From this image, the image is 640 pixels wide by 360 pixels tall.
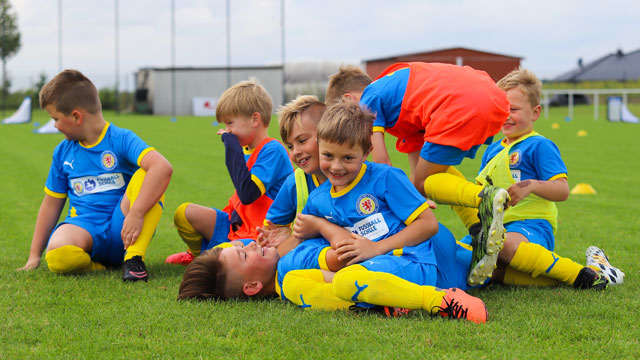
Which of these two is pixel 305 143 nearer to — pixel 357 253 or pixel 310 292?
pixel 357 253

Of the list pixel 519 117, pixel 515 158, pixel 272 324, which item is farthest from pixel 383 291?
pixel 519 117

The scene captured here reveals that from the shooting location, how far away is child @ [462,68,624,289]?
3.27 m

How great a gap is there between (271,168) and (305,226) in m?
0.76

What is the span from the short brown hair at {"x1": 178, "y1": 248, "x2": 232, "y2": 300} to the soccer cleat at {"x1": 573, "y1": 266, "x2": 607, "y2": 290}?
6.09 feet

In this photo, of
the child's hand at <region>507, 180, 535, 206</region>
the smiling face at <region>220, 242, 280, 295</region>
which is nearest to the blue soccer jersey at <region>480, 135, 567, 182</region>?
the child's hand at <region>507, 180, 535, 206</region>

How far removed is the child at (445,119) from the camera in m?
3.15

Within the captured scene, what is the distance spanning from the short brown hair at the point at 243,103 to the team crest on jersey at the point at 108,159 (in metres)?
0.73

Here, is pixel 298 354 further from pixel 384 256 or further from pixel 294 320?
pixel 384 256

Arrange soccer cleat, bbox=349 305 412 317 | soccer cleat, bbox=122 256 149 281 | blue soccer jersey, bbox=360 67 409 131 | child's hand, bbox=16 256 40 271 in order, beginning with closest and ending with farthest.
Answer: soccer cleat, bbox=349 305 412 317
blue soccer jersey, bbox=360 67 409 131
soccer cleat, bbox=122 256 149 281
child's hand, bbox=16 256 40 271

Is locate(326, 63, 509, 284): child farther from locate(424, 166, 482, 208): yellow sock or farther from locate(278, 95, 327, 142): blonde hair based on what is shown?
locate(278, 95, 327, 142): blonde hair

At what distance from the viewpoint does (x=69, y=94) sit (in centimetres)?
391

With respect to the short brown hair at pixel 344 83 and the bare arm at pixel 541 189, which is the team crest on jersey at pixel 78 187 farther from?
the bare arm at pixel 541 189

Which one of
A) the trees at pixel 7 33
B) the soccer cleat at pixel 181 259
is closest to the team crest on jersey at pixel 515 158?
the soccer cleat at pixel 181 259

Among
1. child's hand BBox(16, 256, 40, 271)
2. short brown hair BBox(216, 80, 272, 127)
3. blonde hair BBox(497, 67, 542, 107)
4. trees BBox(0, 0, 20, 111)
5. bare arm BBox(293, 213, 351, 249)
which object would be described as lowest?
child's hand BBox(16, 256, 40, 271)
